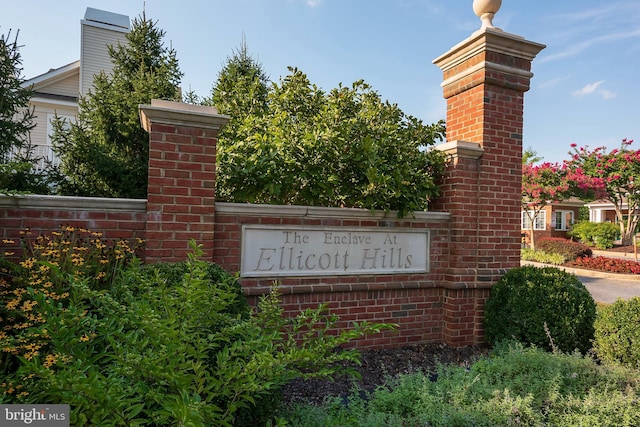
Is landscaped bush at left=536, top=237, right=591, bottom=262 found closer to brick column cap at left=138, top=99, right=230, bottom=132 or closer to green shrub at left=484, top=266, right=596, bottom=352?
green shrub at left=484, top=266, right=596, bottom=352

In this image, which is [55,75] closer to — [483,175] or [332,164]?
[332,164]

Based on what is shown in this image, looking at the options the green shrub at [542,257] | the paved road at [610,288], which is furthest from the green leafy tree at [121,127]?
the green shrub at [542,257]

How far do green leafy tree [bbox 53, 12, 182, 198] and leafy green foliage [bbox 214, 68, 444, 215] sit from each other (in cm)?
369

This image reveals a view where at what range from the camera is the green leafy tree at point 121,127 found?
754 cm

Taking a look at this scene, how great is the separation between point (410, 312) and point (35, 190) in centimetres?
618

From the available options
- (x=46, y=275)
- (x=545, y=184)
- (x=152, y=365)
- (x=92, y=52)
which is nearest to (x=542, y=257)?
(x=545, y=184)

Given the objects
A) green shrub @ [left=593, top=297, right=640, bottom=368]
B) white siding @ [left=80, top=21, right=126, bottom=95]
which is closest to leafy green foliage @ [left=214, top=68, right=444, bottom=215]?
green shrub @ [left=593, top=297, right=640, bottom=368]

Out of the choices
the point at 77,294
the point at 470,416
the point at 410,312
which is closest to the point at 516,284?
the point at 410,312

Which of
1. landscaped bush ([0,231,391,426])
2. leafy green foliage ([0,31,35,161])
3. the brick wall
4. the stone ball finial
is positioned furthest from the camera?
leafy green foliage ([0,31,35,161])

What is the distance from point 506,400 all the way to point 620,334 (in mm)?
1930

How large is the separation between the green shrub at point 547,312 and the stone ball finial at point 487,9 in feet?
9.85

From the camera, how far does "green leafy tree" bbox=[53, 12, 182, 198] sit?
7535 millimetres

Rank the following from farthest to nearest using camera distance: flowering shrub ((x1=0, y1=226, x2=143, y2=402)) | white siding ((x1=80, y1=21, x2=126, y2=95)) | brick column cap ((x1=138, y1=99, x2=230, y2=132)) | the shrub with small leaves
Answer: white siding ((x1=80, y1=21, x2=126, y2=95)) → brick column cap ((x1=138, y1=99, x2=230, y2=132)) → the shrub with small leaves → flowering shrub ((x1=0, y1=226, x2=143, y2=402))

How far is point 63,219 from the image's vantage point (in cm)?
331
